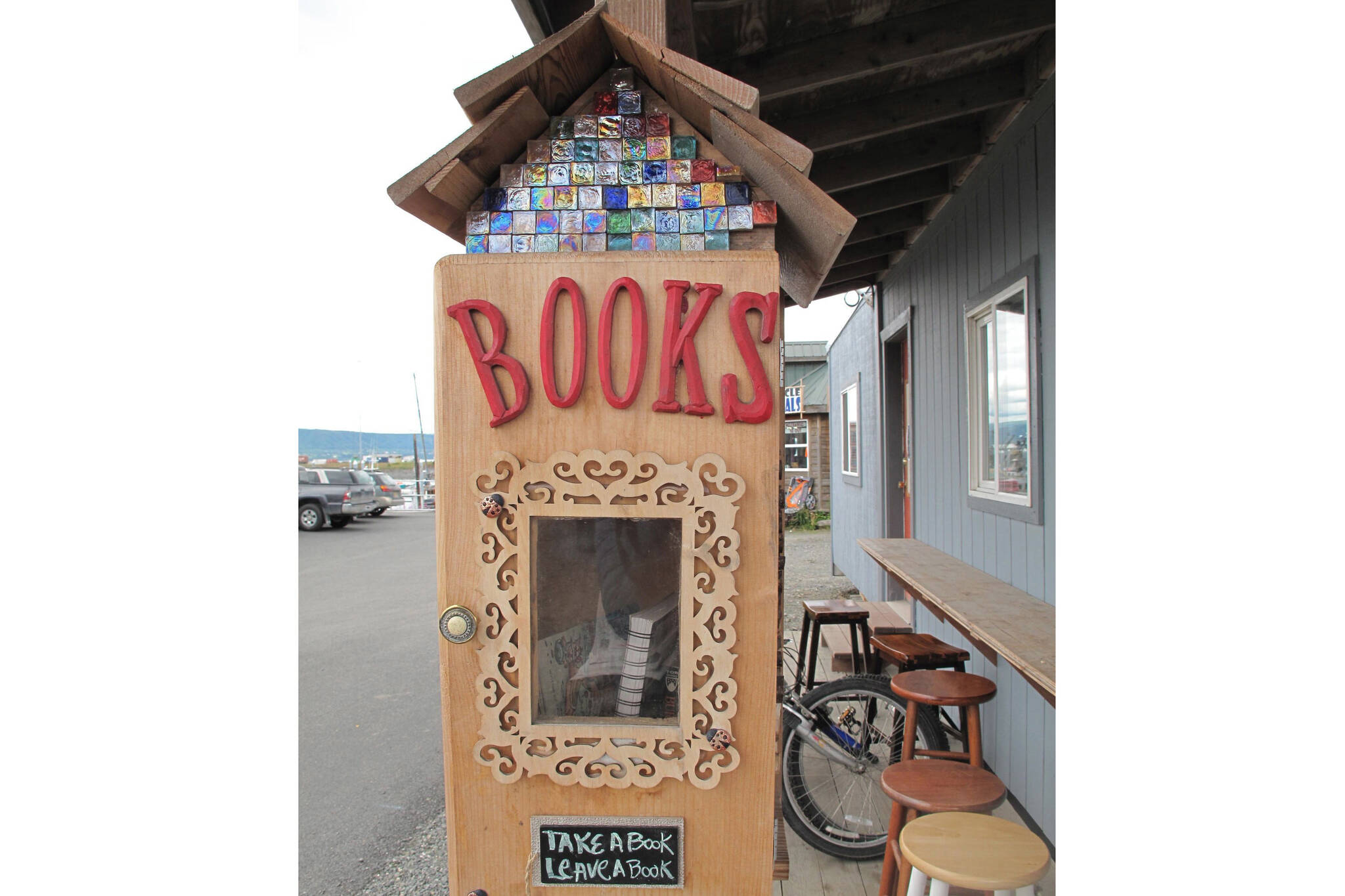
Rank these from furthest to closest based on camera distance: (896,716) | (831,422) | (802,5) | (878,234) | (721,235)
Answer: (831,422) < (878,234) < (896,716) < (802,5) < (721,235)

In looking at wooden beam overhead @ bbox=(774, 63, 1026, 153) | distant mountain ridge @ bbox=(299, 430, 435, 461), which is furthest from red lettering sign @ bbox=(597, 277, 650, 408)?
distant mountain ridge @ bbox=(299, 430, 435, 461)

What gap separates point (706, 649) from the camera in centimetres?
130

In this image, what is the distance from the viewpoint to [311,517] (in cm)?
1514

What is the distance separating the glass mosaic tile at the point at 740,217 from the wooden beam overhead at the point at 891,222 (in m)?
3.06

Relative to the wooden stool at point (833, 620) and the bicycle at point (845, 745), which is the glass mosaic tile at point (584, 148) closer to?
the bicycle at point (845, 745)

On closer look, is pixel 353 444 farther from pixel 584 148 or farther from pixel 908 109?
pixel 584 148

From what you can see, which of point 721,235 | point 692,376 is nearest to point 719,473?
point 692,376

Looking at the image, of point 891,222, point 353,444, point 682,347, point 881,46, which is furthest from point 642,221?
point 353,444

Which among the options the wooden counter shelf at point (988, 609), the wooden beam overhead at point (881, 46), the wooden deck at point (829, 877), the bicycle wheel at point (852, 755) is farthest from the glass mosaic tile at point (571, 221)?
the bicycle wheel at point (852, 755)

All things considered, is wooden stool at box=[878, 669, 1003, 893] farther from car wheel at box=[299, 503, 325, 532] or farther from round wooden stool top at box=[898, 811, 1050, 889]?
car wheel at box=[299, 503, 325, 532]

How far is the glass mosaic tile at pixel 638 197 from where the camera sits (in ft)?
A: 4.59

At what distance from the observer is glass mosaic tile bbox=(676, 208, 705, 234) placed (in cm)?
140

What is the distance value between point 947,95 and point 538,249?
228cm

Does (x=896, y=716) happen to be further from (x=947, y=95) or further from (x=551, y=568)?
(x=947, y=95)
